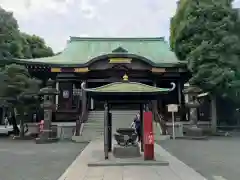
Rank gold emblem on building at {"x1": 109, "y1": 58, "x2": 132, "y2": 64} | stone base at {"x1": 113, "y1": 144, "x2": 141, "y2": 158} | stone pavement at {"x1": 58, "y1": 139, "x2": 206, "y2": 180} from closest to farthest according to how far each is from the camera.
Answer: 1. stone pavement at {"x1": 58, "y1": 139, "x2": 206, "y2": 180}
2. stone base at {"x1": 113, "y1": 144, "x2": 141, "y2": 158}
3. gold emblem on building at {"x1": 109, "y1": 58, "x2": 132, "y2": 64}

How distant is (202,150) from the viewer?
14.7m

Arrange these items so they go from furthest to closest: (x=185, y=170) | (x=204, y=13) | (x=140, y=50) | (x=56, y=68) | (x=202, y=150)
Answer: (x=140, y=50) < (x=56, y=68) < (x=204, y=13) < (x=202, y=150) < (x=185, y=170)

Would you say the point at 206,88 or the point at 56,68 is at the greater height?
the point at 56,68

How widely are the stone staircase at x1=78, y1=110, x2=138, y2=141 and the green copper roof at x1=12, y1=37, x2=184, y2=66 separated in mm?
4229

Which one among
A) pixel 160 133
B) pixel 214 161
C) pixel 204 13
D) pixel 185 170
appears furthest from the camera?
pixel 204 13

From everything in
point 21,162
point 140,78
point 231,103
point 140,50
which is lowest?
point 21,162

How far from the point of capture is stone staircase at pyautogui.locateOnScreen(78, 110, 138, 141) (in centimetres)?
2101

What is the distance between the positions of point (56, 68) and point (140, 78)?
6813mm

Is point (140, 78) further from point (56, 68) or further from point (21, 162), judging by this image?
point (21, 162)

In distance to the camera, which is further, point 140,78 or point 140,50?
point 140,50

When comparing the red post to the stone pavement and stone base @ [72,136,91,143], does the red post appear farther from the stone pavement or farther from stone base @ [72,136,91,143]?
stone base @ [72,136,91,143]

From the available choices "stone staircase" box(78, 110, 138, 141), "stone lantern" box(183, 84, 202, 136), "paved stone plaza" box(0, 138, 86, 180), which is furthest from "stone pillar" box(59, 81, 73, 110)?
"paved stone plaza" box(0, 138, 86, 180)

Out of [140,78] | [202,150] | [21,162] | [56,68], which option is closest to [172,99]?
[140,78]

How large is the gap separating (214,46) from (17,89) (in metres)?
13.5
